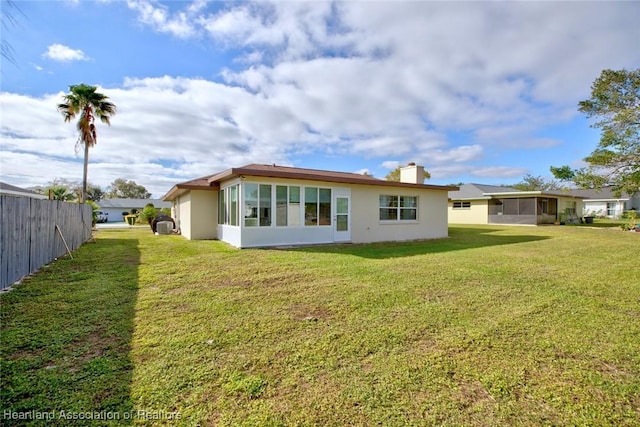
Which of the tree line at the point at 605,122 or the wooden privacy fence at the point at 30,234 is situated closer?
the wooden privacy fence at the point at 30,234

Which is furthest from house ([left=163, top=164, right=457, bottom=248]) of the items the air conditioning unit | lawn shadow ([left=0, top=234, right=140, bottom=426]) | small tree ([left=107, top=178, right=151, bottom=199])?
small tree ([left=107, top=178, right=151, bottom=199])

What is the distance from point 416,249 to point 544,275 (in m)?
4.54

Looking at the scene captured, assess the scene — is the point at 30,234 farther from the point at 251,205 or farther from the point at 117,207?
the point at 117,207

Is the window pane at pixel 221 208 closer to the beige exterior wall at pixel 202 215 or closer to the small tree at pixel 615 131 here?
the beige exterior wall at pixel 202 215

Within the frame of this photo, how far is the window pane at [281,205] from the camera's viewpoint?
11180mm

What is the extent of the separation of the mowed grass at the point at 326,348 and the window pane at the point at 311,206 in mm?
5396

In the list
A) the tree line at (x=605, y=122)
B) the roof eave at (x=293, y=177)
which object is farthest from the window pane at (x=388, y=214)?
the tree line at (x=605, y=122)

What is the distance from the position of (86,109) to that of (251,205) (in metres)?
15.2

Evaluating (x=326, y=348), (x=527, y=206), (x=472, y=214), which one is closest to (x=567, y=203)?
(x=527, y=206)

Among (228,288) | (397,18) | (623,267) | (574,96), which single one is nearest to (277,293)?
(228,288)

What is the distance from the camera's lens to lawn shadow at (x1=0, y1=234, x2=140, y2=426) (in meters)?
2.25

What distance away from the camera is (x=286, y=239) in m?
11.5

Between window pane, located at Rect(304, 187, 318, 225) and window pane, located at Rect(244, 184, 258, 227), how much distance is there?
1982 mm

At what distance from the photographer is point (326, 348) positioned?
330cm
